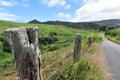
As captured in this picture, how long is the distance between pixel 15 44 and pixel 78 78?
3760 mm

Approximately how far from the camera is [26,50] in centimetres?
357

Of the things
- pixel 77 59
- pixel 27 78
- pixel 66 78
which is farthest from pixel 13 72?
pixel 27 78

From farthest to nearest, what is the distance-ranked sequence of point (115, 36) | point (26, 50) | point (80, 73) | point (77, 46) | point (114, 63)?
point (115, 36), point (114, 63), point (77, 46), point (80, 73), point (26, 50)

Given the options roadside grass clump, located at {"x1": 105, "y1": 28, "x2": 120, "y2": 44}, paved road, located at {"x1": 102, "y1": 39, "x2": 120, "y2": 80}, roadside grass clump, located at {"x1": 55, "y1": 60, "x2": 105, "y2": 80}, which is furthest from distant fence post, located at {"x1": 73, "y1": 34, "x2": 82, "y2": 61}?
roadside grass clump, located at {"x1": 105, "y1": 28, "x2": 120, "y2": 44}

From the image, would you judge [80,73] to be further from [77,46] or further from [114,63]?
[114,63]

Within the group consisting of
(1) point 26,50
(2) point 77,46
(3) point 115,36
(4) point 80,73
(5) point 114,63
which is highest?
(1) point 26,50

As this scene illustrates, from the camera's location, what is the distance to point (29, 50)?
359 centimetres

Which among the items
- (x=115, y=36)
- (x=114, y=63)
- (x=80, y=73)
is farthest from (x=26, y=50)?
(x=115, y=36)

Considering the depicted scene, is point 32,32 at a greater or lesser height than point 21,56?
greater

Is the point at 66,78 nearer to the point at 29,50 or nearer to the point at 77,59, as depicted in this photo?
the point at 77,59

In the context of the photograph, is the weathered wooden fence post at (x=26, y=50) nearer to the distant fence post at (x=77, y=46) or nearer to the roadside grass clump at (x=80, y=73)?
the roadside grass clump at (x=80, y=73)

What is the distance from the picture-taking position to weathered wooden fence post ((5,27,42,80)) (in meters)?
3.49

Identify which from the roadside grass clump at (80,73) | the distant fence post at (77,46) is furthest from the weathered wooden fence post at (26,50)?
the distant fence post at (77,46)

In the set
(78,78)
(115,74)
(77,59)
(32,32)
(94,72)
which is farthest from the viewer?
(115,74)
